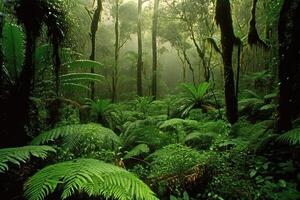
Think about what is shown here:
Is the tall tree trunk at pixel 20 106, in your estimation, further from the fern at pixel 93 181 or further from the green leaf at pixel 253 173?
the green leaf at pixel 253 173

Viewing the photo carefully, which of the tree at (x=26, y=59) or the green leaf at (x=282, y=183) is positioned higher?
the tree at (x=26, y=59)

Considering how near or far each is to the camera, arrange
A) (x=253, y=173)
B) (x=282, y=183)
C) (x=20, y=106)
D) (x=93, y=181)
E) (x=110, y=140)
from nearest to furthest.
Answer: (x=93, y=181), (x=282, y=183), (x=253, y=173), (x=20, y=106), (x=110, y=140)

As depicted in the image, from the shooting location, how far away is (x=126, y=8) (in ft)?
81.1

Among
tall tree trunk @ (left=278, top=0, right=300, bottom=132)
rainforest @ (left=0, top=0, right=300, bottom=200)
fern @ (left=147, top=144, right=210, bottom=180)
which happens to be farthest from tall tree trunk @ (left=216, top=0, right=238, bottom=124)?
fern @ (left=147, top=144, right=210, bottom=180)

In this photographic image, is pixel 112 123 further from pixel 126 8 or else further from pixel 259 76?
pixel 126 8

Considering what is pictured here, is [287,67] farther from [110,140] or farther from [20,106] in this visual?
[20,106]

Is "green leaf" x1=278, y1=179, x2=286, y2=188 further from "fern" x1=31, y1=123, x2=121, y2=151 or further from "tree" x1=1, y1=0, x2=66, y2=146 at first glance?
"tree" x1=1, y1=0, x2=66, y2=146

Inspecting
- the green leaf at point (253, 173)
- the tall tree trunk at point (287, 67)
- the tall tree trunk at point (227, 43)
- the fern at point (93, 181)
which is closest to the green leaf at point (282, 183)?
the green leaf at point (253, 173)

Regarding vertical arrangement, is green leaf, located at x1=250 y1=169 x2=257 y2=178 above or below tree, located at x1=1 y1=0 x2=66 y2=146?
below

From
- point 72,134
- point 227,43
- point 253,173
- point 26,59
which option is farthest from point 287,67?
point 26,59

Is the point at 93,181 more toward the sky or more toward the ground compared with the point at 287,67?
more toward the ground

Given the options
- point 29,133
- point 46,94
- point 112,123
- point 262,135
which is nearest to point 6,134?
point 29,133

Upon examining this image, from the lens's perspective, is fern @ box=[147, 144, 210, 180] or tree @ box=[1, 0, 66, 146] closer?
tree @ box=[1, 0, 66, 146]

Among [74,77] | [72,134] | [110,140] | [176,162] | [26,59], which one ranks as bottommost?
[176,162]
